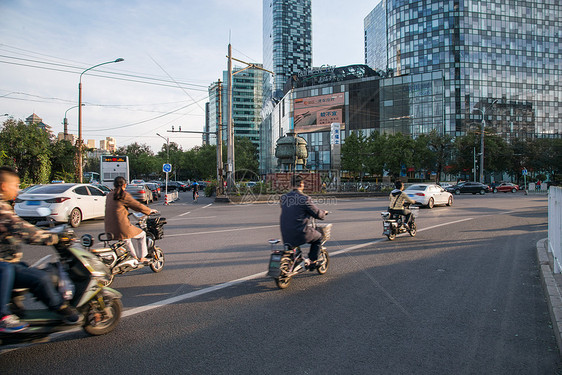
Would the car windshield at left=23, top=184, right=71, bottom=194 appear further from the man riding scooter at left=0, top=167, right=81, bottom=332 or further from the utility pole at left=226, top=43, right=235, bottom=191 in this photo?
the utility pole at left=226, top=43, right=235, bottom=191

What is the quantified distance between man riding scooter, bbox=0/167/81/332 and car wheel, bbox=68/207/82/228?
961 cm

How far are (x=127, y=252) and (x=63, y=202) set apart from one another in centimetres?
755

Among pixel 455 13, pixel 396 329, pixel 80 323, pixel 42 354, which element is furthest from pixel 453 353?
pixel 455 13

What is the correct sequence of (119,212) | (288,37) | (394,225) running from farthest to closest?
Answer: (288,37) < (394,225) < (119,212)

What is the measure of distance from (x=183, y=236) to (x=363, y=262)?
18.1ft

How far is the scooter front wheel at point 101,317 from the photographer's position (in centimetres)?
377

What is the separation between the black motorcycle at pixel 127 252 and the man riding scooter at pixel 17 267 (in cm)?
130

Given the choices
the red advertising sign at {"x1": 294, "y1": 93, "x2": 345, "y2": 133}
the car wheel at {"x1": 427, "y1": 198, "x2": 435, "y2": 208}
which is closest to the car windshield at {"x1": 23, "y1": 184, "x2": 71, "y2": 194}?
the car wheel at {"x1": 427, "y1": 198, "x2": 435, "y2": 208}

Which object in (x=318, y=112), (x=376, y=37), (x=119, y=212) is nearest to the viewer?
(x=119, y=212)

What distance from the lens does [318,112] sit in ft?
243

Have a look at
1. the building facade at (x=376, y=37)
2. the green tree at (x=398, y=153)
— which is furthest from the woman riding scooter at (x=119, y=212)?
the building facade at (x=376, y=37)

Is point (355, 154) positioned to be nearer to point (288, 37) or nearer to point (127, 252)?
point (127, 252)

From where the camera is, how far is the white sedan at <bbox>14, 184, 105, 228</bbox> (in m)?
11.2

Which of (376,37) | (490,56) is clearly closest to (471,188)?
(490,56)
